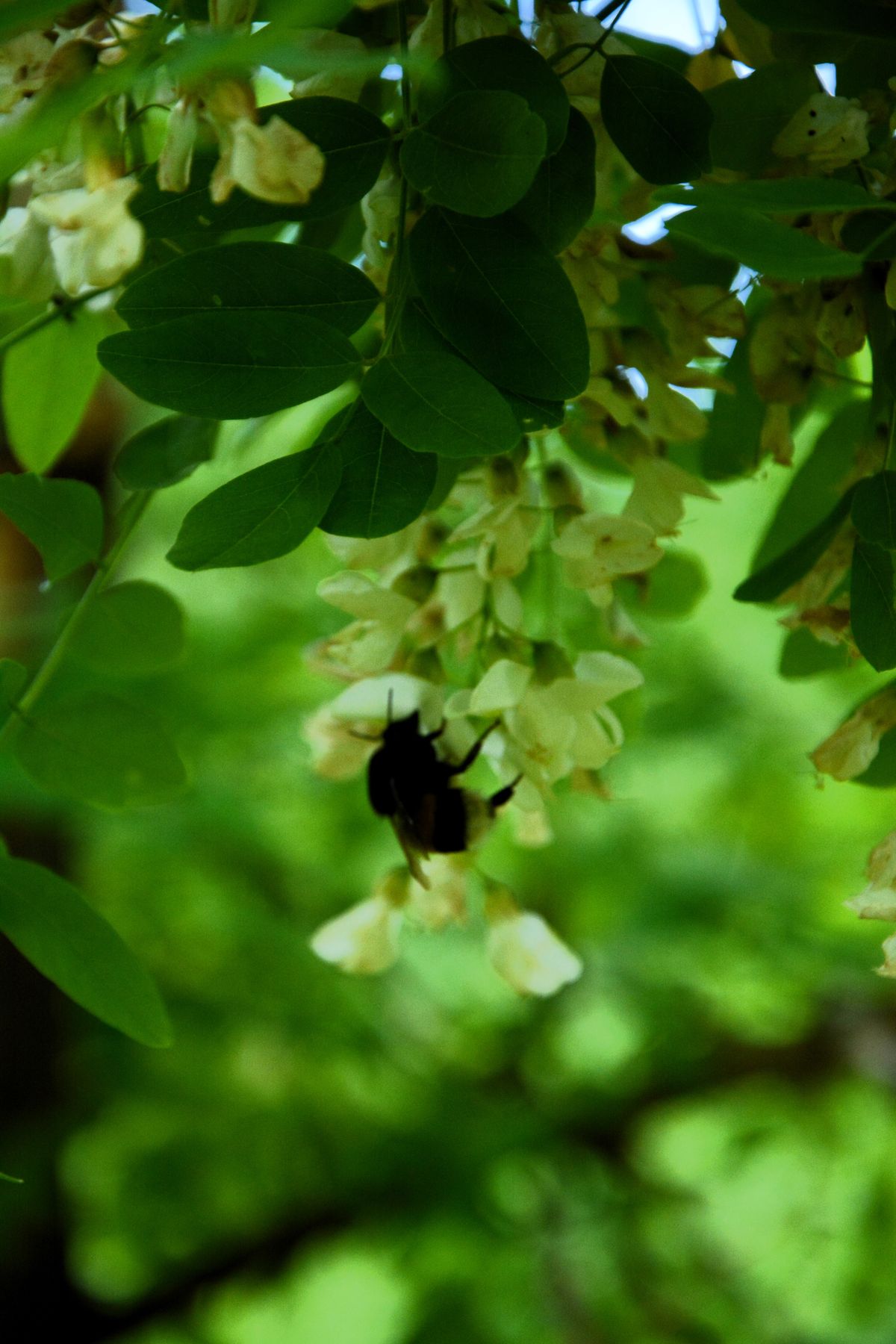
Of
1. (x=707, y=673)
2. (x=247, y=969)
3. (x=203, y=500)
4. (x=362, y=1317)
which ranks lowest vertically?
(x=362, y=1317)

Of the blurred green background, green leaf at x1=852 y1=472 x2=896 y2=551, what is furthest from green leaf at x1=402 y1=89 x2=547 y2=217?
the blurred green background

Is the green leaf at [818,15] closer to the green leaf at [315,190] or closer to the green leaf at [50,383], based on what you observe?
the green leaf at [315,190]

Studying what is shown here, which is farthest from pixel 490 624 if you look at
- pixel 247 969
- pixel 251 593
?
pixel 251 593

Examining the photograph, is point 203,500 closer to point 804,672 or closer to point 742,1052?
point 804,672

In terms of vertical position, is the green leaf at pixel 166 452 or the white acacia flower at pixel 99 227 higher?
the white acacia flower at pixel 99 227

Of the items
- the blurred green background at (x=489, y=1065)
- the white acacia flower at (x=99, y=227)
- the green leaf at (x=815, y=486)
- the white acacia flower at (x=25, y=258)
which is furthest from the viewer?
the blurred green background at (x=489, y=1065)

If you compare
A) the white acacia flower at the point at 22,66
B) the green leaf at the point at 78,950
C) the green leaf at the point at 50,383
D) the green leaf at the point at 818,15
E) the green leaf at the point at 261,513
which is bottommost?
the green leaf at the point at 78,950

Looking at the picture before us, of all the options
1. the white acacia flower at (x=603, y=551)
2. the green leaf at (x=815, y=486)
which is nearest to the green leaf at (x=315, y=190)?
the white acacia flower at (x=603, y=551)
